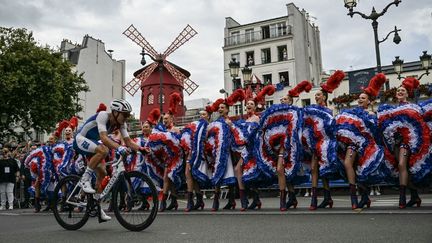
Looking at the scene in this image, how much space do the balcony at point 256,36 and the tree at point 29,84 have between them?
22.3 metres

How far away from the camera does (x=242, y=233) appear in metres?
5.60

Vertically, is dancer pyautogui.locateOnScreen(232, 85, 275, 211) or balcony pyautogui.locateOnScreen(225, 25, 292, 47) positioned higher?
balcony pyautogui.locateOnScreen(225, 25, 292, 47)

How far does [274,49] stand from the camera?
48875 millimetres

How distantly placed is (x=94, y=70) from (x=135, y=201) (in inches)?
2147

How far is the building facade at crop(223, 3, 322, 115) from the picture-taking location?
47688mm

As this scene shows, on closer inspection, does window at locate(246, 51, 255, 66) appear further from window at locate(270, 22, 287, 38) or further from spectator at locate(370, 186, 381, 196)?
spectator at locate(370, 186, 381, 196)

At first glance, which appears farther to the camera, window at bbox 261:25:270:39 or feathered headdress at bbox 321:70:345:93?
window at bbox 261:25:270:39

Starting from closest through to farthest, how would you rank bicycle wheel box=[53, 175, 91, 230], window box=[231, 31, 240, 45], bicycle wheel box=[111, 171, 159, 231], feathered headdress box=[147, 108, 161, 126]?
bicycle wheel box=[111, 171, 159, 231] → bicycle wheel box=[53, 175, 91, 230] → feathered headdress box=[147, 108, 161, 126] → window box=[231, 31, 240, 45]

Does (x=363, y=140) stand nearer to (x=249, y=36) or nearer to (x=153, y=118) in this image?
(x=153, y=118)

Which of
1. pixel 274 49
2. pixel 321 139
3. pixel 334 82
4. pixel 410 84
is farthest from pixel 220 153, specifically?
pixel 274 49

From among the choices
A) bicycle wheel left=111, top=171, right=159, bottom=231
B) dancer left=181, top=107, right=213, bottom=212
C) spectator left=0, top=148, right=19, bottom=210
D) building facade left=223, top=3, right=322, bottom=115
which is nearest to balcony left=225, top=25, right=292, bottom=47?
building facade left=223, top=3, right=322, bottom=115

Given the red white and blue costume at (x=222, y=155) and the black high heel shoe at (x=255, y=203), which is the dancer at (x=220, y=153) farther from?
the black high heel shoe at (x=255, y=203)

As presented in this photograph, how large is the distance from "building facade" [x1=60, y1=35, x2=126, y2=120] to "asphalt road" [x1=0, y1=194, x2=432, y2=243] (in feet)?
166

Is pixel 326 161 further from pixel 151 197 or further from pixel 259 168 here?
pixel 151 197
